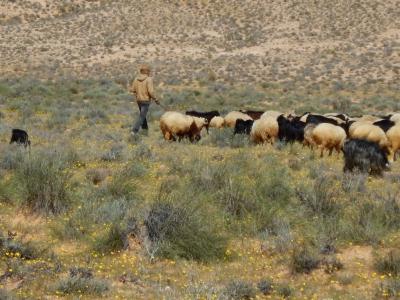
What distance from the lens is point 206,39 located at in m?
58.1

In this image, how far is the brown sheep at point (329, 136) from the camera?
13.5 m

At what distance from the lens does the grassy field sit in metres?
6.25

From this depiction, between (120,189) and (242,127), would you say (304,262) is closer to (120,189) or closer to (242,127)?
(120,189)

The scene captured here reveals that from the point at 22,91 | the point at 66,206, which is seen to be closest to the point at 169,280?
the point at 66,206

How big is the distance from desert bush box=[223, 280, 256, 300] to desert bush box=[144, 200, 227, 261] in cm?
106

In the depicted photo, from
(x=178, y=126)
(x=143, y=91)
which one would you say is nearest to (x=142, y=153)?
(x=178, y=126)

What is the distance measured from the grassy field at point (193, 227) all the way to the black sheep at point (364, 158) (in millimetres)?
321

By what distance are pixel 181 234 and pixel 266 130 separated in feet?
26.7

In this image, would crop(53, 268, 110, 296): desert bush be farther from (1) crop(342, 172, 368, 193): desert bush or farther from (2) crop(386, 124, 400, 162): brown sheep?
(2) crop(386, 124, 400, 162): brown sheep

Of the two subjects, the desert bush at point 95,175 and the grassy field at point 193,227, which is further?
the desert bush at point 95,175

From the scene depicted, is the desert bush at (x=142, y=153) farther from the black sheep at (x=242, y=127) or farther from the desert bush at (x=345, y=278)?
the desert bush at (x=345, y=278)

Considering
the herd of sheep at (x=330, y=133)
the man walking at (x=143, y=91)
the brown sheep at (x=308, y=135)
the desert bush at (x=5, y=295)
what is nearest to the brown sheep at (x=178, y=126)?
the herd of sheep at (x=330, y=133)

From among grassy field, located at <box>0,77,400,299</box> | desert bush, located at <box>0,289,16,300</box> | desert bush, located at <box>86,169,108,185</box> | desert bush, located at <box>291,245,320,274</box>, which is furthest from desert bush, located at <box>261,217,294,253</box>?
desert bush, located at <box>86,169,108,185</box>

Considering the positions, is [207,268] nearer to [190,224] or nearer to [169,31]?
[190,224]
